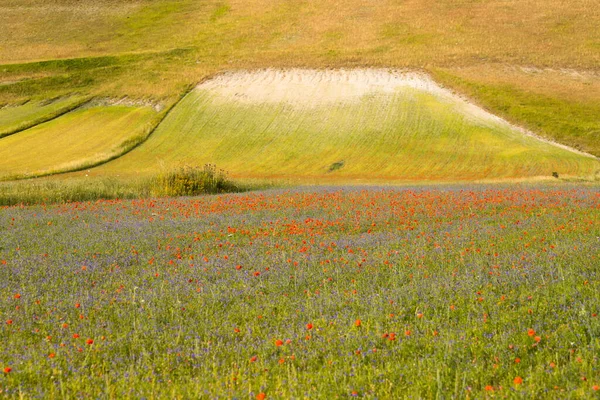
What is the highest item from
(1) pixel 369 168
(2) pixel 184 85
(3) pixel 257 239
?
(2) pixel 184 85

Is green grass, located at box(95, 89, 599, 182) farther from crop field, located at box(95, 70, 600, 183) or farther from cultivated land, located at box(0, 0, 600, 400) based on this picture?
cultivated land, located at box(0, 0, 600, 400)

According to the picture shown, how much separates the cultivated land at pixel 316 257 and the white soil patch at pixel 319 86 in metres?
2.03

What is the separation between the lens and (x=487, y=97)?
54906 mm

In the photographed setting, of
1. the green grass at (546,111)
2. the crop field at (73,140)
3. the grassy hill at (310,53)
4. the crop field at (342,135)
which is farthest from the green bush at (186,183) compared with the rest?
the green grass at (546,111)

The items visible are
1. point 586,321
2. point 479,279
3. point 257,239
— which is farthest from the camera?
point 257,239

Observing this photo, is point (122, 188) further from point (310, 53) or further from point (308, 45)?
point (308, 45)

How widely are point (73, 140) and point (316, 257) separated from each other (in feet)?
156

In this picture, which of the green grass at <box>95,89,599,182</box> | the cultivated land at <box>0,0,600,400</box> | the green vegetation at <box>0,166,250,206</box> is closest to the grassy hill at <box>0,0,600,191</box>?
the green grass at <box>95,89,599,182</box>

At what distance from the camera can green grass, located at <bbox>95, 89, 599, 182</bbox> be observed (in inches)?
1601

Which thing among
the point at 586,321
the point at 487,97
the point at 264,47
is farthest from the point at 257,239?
the point at 264,47

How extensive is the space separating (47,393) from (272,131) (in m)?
47.0

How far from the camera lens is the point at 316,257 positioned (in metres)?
10.7

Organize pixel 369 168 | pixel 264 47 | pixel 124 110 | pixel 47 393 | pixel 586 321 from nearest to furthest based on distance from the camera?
pixel 47 393 < pixel 586 321 < pixel 369 168 < pixel 124 110 < pixel 264 47

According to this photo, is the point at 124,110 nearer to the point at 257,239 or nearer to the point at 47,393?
the point at 257,239
